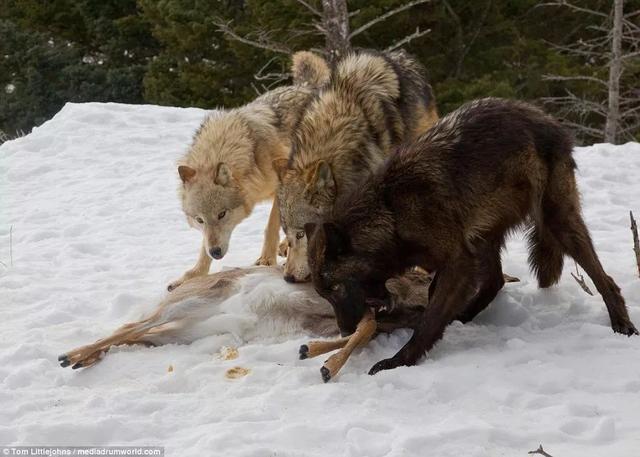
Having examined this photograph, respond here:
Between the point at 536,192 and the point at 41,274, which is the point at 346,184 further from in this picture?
the point at 41,274

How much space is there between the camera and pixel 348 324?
4.50 metres

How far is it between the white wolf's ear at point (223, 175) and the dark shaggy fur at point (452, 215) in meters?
1.73

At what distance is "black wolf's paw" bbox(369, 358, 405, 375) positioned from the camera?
166 inches

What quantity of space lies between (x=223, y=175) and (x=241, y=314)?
5.87ft

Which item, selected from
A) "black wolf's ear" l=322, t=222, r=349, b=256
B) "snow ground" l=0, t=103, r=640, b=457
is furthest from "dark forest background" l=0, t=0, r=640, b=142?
"black wolf's ear" l=322, t=222, r=349, b=256

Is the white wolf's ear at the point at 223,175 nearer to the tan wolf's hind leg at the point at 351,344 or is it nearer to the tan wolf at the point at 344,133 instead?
the tan wolf at the point at 344,133

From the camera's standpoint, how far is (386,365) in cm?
423

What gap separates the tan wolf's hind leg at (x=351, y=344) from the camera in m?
4.02

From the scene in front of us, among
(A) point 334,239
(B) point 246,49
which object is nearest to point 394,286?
(A) point 334,239

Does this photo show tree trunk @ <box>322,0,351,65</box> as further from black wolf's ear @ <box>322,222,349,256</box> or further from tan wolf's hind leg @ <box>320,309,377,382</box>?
tan wolf's hind leg @ <box>320,309,377,382</box>

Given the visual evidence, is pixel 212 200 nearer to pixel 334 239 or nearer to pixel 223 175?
pixel 223 175

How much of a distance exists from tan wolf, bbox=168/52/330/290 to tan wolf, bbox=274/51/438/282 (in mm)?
737

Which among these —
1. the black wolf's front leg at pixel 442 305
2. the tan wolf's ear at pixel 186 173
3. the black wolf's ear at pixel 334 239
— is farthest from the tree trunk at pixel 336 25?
the black wolf's front leg at pixel 442 305

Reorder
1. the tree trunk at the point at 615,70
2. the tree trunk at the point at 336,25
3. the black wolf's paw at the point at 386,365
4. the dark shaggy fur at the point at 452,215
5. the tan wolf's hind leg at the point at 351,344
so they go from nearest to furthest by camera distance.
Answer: the tan wolf's hind leg at the point at 351,344
the black wolf's paw at the point at 386,365
the dark shaggy fur at the point at 452,215
the tree trunk at the point at 336,25
the tree trunk at the point at 615,70
